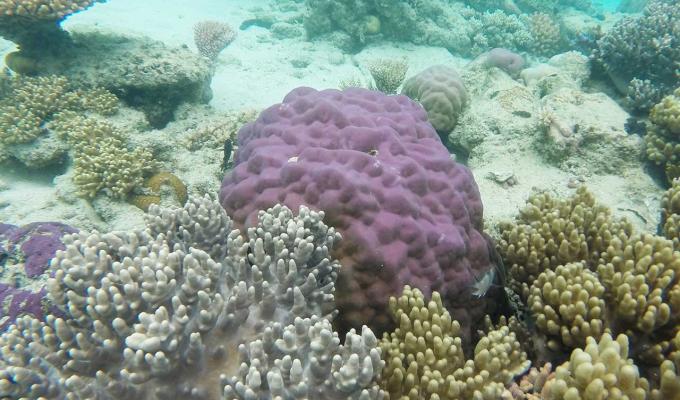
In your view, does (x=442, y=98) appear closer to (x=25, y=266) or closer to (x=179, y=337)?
(x=179, y=337)

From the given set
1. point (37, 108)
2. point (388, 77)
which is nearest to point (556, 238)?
point (388, 77)

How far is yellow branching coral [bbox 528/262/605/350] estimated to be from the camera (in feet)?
8.83

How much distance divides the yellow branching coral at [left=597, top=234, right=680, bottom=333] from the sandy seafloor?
1866 mm

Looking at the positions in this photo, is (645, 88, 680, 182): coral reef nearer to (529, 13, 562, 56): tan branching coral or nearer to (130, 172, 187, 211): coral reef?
(130, 172, 187, 211): coral reef

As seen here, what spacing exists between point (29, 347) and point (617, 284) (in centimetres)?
386

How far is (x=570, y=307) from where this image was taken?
108 inches

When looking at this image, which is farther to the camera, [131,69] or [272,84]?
[272,84]

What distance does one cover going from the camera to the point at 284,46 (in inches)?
606

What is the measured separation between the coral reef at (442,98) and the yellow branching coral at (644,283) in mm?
3932

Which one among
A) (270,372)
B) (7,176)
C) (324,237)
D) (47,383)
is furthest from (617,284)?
(7,176)

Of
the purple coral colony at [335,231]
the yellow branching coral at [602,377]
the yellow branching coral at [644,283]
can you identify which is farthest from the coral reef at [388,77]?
the yellow branching coral at [602,377]

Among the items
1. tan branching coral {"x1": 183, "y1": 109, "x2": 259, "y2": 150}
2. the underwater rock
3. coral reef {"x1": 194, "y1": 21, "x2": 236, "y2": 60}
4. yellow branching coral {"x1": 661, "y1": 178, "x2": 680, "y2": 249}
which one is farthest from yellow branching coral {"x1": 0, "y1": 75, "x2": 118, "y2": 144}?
yellow branching coral {"x1": 661, "y1": 178, "x2": 680, "y2": 249}

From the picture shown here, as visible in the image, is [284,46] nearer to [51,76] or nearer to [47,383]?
[51,76]

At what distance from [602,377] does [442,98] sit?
5577mm
